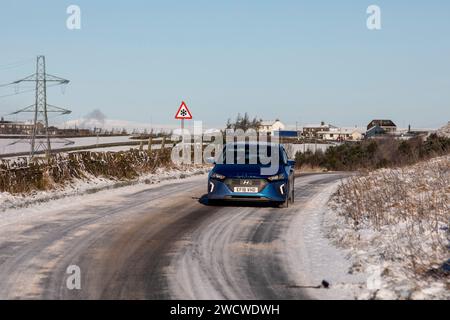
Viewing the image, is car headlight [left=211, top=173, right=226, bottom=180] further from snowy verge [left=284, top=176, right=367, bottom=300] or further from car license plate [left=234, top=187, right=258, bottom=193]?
snowy verge [left=284, top=176, right=367, bottom=300]

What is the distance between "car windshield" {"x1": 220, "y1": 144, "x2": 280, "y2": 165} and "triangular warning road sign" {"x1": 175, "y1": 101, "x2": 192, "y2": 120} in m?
12.1

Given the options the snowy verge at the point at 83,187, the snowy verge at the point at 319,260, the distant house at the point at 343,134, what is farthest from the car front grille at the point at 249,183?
the distant house at the point at 343,134

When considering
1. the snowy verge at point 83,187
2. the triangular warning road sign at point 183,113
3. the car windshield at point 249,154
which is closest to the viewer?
the car windshield at point 249,154

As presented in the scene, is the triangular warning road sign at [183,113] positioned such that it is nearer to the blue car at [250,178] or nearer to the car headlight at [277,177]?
the blue car at [250,178]

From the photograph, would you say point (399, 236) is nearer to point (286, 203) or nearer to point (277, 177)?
point (277, 177)

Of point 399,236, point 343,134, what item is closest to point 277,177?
point 399,236

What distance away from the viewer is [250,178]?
1374cm

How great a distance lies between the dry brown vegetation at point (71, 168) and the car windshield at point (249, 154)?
6.32 m

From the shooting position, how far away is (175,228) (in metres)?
11.0

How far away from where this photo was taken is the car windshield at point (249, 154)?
14559mm

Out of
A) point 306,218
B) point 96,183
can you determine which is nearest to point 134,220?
point 306,218

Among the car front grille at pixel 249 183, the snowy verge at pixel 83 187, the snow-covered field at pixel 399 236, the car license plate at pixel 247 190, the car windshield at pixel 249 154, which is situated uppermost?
the car windshield at pixel 249 154

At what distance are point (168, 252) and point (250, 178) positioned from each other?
536 cm
